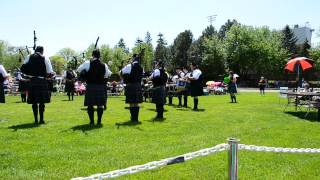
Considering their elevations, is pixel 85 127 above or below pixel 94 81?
below

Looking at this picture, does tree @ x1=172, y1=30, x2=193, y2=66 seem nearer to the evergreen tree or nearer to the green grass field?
the evergreen tree

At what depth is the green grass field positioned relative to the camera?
5.20 meters

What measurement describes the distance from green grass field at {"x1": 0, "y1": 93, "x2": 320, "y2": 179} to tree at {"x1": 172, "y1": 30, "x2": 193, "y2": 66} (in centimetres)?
6207

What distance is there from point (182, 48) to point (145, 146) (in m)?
67.5

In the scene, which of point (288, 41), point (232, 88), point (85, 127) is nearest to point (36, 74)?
point (85, 127)

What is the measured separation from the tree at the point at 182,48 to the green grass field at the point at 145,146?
62.1 metres

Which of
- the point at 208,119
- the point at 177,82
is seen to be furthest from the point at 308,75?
the point at 208,119

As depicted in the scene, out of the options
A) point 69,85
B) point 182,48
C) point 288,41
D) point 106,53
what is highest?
Result: point 288,41

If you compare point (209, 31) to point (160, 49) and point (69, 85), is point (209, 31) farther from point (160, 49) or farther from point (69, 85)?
point (69, 85)

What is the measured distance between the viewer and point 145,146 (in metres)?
6.71

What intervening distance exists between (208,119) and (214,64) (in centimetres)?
5094

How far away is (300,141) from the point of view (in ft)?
25.4

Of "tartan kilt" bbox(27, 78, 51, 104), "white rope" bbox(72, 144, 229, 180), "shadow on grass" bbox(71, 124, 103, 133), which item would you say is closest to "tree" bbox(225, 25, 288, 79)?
"shadow on grass" bbox(71, 124, 103, 133)

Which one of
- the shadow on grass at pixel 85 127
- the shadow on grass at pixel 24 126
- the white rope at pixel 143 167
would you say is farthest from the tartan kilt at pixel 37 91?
A: the white rope at pixel 143 167
